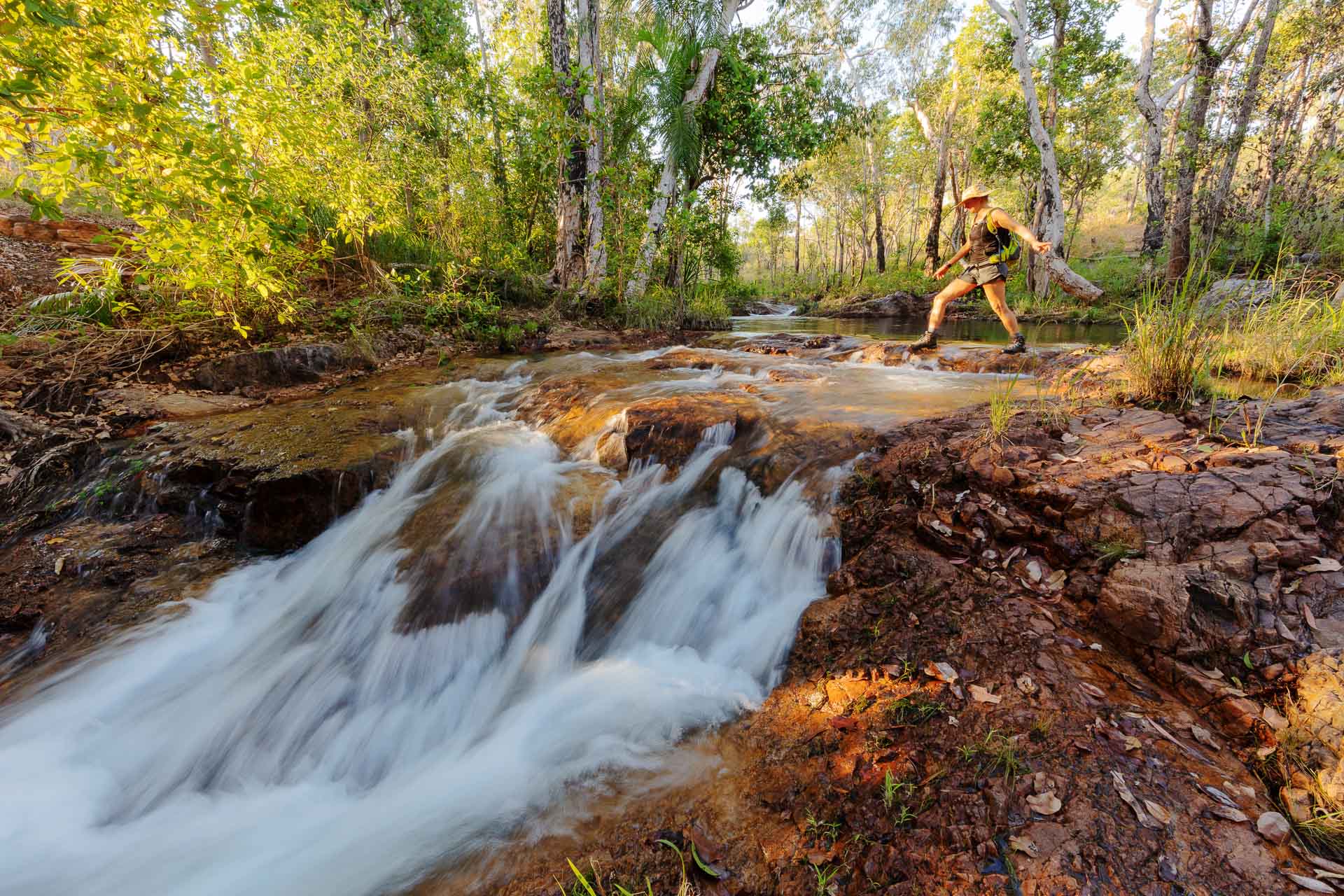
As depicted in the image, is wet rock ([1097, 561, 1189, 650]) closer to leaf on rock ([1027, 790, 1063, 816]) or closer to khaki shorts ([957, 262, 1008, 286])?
leaf on rock ([1027, 790, 1063, 816])

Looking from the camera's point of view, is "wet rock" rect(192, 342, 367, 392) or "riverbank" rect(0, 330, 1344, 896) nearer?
"riverbank" rect(0, 330, 1344, 896)

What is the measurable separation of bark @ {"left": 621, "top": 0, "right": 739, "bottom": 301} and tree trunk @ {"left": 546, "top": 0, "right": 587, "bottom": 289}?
119 centimetres

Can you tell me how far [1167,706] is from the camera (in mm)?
1614

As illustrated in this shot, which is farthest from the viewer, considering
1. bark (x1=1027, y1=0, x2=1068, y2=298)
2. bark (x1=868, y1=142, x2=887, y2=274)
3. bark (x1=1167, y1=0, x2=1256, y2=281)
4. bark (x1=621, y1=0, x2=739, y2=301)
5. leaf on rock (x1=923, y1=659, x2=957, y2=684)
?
bark (x1=868, y1=142, x2=887, y2=274)

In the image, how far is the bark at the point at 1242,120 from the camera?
10758mm

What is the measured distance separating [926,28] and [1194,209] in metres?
15.3

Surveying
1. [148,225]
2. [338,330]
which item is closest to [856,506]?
[148,225]

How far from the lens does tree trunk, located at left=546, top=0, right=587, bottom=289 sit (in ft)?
29.0

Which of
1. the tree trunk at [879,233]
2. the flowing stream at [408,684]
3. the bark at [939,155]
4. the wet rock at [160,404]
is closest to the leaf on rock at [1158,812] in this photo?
the flowing stream at [408,684]

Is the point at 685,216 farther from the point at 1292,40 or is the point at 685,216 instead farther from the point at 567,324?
the point at 1292,40

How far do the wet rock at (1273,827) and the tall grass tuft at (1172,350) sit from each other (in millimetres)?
2580

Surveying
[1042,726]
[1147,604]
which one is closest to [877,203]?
[1147,604]

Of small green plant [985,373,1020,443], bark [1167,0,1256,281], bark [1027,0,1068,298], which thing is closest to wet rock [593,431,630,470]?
small green plant [985,373,1020,443]

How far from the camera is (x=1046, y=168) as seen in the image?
1222 cm
